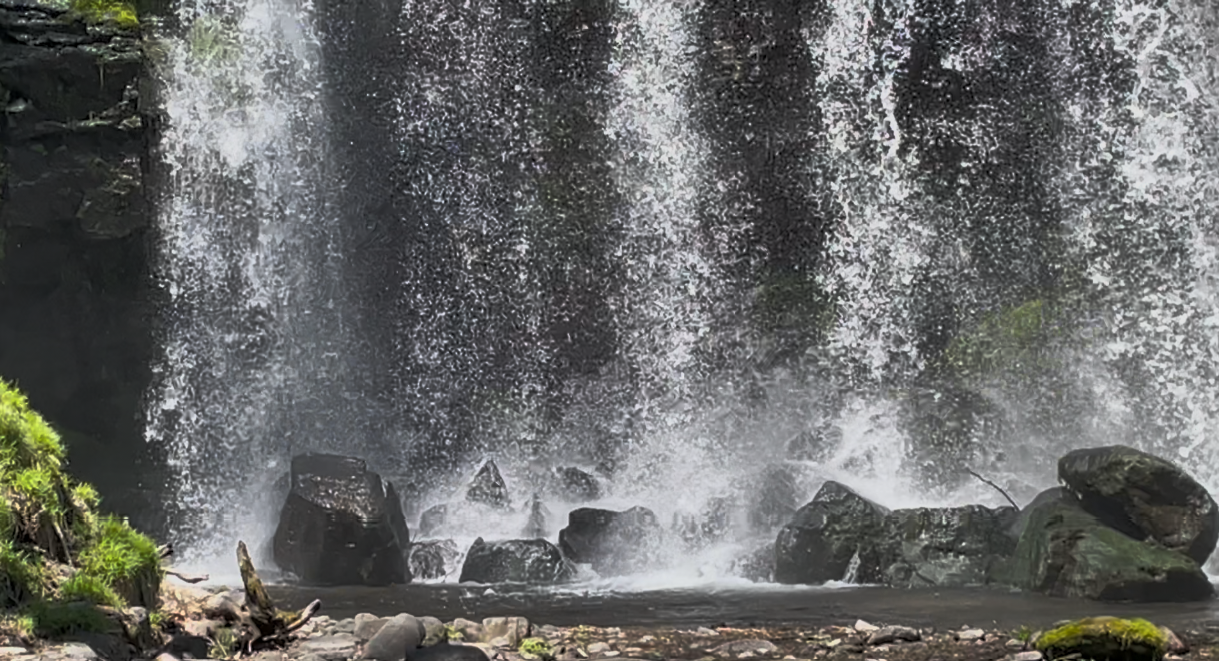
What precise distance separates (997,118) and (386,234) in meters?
10.9

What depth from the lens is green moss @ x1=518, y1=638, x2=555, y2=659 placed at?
8758mm

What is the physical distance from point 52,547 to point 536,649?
334cm

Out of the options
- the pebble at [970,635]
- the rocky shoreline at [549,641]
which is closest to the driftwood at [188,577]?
the rocky shoreline at [549,641]

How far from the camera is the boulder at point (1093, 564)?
488 inches

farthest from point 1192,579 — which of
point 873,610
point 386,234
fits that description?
point 386,234

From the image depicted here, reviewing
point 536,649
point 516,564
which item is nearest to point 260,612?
point 536,649

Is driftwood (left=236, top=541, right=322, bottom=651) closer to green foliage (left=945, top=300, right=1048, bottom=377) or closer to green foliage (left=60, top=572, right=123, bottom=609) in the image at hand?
green foliage (left=60, top=572, right=123, bottom=609)

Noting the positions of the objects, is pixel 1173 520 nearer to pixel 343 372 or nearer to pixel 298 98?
pixel 343 372

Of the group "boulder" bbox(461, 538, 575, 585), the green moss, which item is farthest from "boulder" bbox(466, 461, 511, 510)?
the green moss

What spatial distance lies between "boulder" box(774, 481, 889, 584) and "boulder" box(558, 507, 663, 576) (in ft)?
6.71

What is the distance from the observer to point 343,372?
20.9m

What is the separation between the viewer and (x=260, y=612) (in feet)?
27.7

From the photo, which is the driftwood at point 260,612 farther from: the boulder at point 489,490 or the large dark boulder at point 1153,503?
the boulder at point 489,490

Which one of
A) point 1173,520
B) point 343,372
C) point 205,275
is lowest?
point 1173,520
